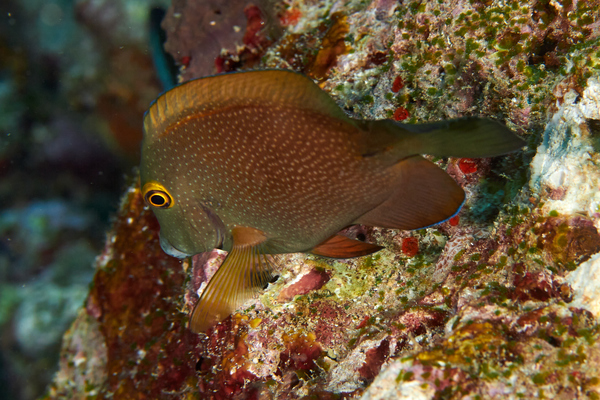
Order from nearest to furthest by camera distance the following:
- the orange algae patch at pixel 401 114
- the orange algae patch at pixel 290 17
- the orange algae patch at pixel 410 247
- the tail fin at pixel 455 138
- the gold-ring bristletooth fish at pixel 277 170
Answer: the tail fin at pixel 455 138 → the gold-ring bristletooth fish at pixel 277 170 → the orange algae patch at pixel 410 247 → the orange algae patch at pixel 401 114 → the orange algae patch at pixel 290 17

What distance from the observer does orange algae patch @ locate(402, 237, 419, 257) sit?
2717 millimetres

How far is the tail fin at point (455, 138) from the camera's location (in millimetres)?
1517

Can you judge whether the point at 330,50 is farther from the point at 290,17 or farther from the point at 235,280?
the point at 235,280

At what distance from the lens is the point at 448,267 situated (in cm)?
242

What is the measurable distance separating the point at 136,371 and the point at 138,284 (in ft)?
3.83

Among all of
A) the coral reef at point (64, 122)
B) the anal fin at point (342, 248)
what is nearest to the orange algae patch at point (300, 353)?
the anal fin at point (342, 248)

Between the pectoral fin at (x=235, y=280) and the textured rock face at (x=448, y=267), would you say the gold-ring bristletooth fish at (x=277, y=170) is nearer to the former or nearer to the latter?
the pectoral fin at (x=235, y=280)

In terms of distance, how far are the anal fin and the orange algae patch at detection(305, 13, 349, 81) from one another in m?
2.17

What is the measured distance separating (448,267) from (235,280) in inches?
61.1

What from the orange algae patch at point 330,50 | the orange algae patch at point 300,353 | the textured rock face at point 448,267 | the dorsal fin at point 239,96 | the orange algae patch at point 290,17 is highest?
the orange algae patch at point 290,17

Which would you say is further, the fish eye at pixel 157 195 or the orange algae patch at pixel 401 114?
the orange algae patch at pixel 401 114

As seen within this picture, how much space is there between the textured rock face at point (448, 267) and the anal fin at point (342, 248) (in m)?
0.58

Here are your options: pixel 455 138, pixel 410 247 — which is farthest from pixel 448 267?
pixel 455 138

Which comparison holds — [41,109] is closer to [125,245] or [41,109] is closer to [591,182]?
[125,245]
